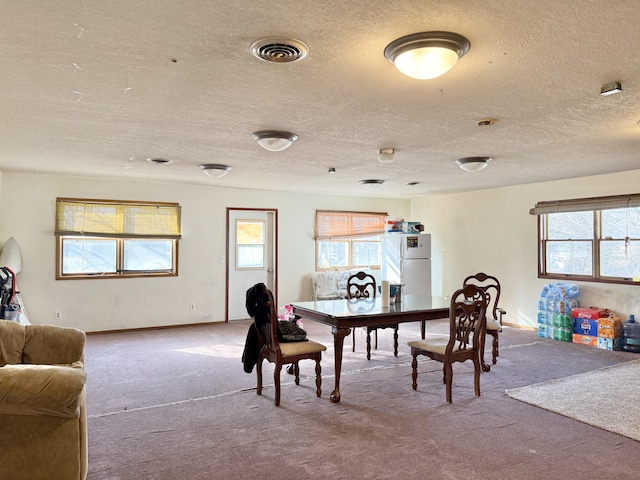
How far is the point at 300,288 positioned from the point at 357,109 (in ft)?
17.2

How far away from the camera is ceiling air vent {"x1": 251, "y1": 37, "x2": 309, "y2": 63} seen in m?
2.10

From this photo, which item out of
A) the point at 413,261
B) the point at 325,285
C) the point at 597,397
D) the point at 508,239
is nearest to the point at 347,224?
the point at 325,285

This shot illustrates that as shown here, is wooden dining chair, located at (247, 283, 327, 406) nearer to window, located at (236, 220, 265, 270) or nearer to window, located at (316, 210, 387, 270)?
window, located at (236, 220, 265, 270)

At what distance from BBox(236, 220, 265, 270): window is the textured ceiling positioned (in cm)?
259

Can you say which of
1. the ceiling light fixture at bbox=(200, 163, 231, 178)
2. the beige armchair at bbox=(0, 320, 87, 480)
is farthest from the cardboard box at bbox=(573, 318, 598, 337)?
the beige armchair at bbox=(0, 320, 87, 480)

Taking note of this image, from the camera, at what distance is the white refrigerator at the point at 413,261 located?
800cm

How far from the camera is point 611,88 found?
271 cm

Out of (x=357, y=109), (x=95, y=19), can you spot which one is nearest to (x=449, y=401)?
(x=357, y=109)

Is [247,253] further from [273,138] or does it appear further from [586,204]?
[586,204]

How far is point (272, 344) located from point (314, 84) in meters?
2.03

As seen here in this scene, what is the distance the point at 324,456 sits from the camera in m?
2.80

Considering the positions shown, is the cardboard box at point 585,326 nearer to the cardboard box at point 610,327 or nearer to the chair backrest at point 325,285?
the cardboard box at point 610,327

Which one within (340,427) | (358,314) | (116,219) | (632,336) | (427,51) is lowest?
(340,427)

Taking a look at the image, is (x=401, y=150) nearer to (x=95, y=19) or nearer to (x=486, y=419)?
(x=486, y=419)
